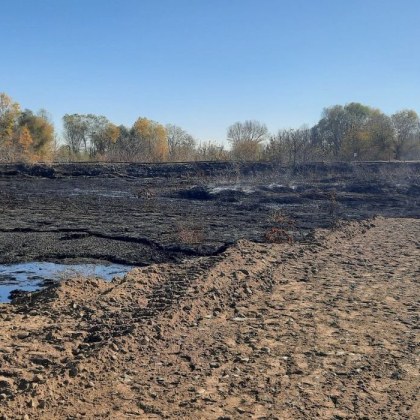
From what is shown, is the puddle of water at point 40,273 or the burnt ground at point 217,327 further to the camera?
the puddle of water at point 40,273

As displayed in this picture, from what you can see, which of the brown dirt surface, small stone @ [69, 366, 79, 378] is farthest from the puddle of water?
small stone @ [69, 366, 79, 378]

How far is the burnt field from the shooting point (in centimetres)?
1355

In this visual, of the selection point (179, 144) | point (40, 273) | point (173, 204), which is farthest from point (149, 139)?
point (40, 273)

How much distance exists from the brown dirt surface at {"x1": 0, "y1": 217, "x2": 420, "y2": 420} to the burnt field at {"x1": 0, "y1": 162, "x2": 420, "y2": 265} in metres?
3.90

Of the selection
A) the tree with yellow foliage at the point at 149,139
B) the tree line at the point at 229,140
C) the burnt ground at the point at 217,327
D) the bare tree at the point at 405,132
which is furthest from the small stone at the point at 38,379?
the bare tree at the point at 405,132

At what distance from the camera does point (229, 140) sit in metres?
65.9

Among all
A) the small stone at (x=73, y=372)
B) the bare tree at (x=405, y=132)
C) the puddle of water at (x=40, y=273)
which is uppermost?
the bare tree at (x=405, y=132)

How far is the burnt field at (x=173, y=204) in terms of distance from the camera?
13555 millimetres

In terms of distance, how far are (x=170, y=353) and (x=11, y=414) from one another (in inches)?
78.8

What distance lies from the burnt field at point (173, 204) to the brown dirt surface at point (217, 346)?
12.8 feet

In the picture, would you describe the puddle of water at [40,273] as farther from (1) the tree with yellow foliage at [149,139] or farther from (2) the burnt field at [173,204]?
(1) the tree with yellow foliage at [149,139]

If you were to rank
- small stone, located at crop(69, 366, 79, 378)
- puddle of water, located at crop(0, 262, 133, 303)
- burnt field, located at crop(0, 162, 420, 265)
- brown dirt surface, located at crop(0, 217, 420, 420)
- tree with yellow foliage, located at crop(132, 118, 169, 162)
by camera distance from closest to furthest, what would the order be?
brown dirt surface, located at crop(0, 217, 420, 420), small stone, located at crop(69, 366, 79, 378), puddle of water, located at crop(0, 262, 133, 303), burnt field, located at crop(0, 162, 420, 265), tree with yellow foliage, located at crop(132, 118, 169, 162)

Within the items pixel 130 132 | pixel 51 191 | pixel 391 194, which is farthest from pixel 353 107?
pixel 51 191

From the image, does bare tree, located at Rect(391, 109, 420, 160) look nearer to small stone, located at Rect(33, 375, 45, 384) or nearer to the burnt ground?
the burnt ground
